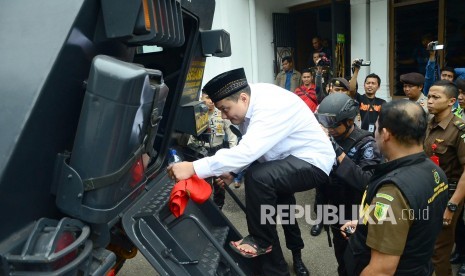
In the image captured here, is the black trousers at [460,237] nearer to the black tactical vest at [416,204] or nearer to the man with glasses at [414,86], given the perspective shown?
the man with glasses at [414,86]

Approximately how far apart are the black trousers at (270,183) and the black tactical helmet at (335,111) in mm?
430

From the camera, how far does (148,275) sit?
3.47 meters

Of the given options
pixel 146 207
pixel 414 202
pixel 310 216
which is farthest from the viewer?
pixel 310 216

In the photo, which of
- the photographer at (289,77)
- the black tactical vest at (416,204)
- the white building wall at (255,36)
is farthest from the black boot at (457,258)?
the photographer at (289,77)

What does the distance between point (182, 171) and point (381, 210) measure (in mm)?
1055

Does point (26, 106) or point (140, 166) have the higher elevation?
point (26, 106)

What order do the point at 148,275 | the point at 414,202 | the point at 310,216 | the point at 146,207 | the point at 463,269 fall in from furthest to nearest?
the point at 310,216
the point at 148,275
the point at 463,269
the point at 146,207
the point at 414,202

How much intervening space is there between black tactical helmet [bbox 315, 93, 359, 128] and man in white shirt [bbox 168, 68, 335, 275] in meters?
0.25

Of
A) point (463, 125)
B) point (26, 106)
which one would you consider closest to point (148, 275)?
point (26, 106)

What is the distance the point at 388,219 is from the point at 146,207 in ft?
3.99

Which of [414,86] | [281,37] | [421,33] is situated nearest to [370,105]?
[414,86]

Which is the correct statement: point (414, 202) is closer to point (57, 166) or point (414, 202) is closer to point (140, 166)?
point (140, 166)

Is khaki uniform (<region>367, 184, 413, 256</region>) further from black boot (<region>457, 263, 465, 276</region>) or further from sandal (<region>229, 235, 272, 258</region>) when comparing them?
black boot (<region>457, 263, 465, 276</region>)

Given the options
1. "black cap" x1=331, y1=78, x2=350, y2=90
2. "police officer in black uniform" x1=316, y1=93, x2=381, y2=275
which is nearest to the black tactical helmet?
"police officer in black uniform" x1=316, y1=93, x2=381, y2=275
